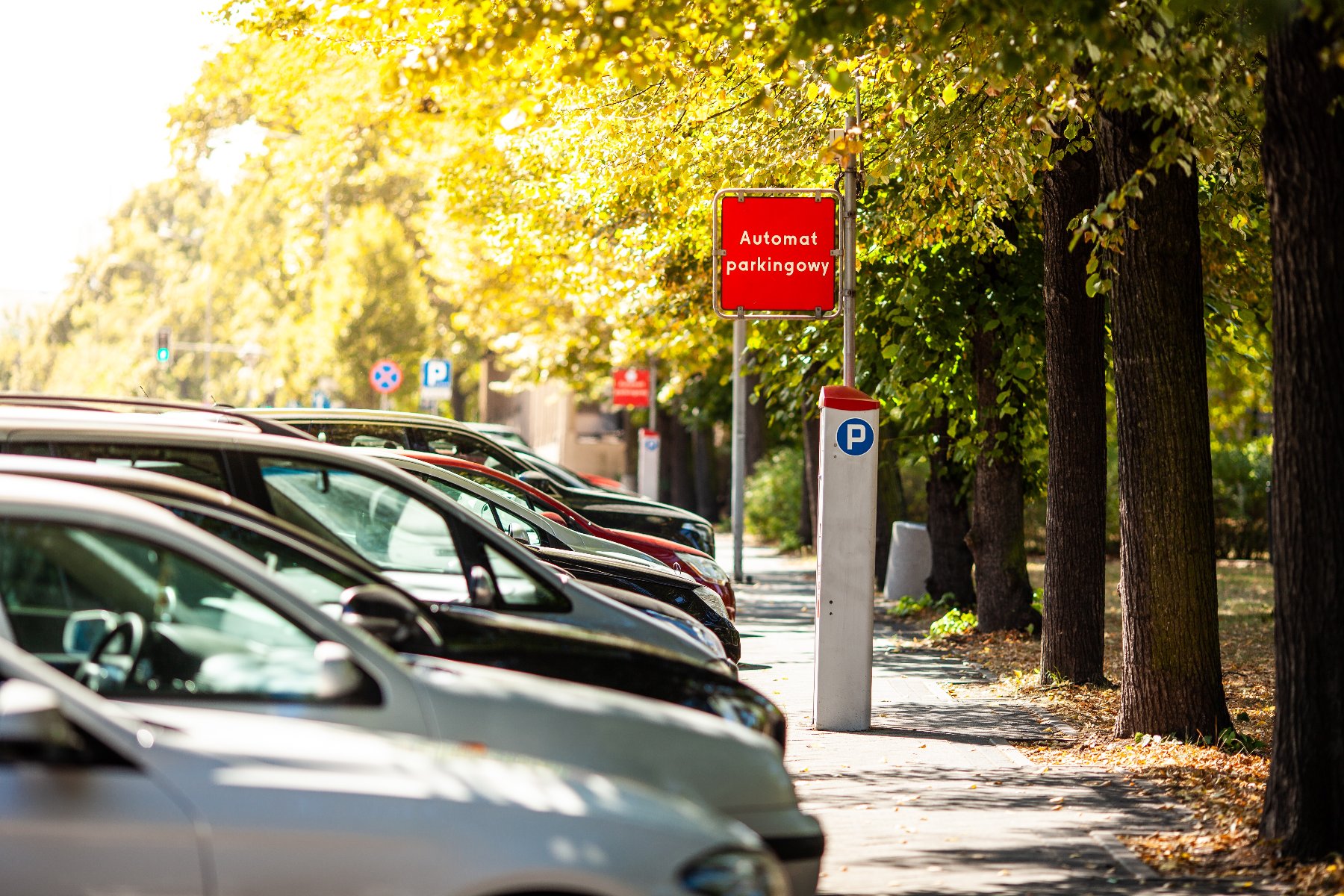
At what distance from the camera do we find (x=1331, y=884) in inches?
250

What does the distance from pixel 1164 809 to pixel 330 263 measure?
4083cm

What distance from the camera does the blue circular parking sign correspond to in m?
10.0

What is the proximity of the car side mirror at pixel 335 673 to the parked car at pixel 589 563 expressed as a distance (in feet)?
16.7

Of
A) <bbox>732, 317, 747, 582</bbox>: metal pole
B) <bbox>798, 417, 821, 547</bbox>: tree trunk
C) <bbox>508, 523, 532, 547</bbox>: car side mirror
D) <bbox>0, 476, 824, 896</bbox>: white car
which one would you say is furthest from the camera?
<bbox>798, 417, 821, 547</bbox>: tree trunk

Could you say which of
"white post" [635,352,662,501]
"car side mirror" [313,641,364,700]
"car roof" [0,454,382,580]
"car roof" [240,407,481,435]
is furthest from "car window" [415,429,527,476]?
"white post" [635,352,662,501]

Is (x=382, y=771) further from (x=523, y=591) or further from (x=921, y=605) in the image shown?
(x=921, y=605)

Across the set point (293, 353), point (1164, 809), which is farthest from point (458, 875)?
point (293, 353)

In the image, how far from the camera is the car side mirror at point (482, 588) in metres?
6.58

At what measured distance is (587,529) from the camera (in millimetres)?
12719

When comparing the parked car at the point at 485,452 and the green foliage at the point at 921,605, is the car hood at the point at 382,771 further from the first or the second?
the green foliage at the point at 921,605

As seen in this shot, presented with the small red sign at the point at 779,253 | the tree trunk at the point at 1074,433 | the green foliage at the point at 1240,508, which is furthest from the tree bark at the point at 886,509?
the small red sign at the point at 779,253

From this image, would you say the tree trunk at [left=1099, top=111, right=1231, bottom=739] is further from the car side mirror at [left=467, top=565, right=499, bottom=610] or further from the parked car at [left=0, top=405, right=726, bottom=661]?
the car side mirror at [left=467, top=565, right=499, bottom=610]

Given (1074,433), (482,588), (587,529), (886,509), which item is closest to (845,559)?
(1074,433)

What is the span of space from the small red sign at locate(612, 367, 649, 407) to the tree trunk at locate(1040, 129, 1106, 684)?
51.8 feet
